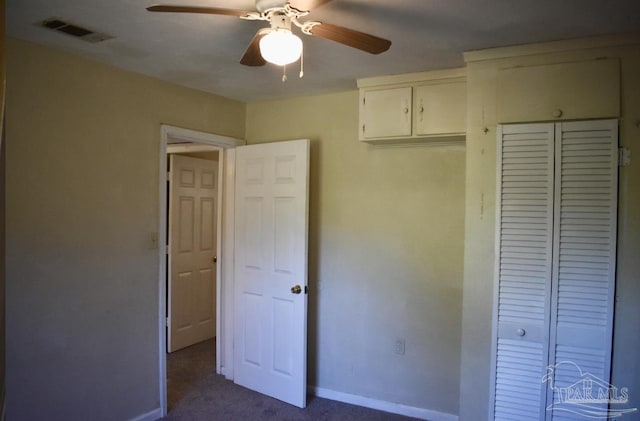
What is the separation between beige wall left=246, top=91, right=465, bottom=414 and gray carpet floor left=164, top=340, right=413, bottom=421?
0.17m

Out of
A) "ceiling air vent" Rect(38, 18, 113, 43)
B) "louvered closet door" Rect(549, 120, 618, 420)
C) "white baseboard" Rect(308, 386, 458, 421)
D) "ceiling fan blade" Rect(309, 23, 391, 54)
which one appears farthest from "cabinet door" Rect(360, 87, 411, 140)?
"white baseboard" Rect(308, 386, 458, 421)

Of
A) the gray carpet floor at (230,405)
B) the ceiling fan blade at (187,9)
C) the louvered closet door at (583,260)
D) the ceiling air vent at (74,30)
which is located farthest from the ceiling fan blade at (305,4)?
the gray carpet floor at (230,405)

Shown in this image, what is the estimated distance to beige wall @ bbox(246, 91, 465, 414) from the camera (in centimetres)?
291

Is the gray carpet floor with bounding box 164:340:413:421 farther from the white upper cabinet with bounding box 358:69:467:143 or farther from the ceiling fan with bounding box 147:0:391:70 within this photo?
the ceiling fan with bounding box 147:0:391:70

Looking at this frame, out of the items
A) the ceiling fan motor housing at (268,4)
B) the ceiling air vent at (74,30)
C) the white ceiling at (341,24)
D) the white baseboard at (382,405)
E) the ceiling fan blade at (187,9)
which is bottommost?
the white baseboard at (382,405)

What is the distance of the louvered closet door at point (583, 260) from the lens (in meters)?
2.12

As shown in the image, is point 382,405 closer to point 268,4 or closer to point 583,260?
point 583,260

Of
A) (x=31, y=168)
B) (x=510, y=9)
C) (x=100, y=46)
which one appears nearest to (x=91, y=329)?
(x=31, y=168)

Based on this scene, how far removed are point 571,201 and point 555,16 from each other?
929 mm

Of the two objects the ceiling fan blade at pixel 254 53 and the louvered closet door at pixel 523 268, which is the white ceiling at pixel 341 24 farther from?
the louvered closet door at pixel 523 268

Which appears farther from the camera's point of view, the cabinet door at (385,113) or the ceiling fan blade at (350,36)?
Result: the cabinet door at (385,113)

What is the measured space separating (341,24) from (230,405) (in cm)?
278

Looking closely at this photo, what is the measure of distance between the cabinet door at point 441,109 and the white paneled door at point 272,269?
0.89 meters

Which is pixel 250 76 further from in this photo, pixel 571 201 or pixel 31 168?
pixel 571 201
